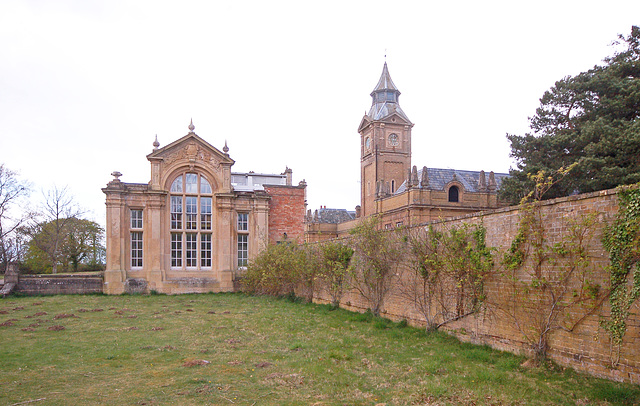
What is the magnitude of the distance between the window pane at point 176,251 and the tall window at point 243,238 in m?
3.55

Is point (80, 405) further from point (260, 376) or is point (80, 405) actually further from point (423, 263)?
point (423, 263)

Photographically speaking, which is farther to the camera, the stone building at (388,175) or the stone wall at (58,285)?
the stone building at (388,175)

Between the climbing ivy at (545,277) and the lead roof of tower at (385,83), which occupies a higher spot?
the lead roof of tower at (385,83)

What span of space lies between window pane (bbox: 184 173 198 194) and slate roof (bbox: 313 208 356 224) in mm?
21375

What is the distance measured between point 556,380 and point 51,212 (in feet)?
151

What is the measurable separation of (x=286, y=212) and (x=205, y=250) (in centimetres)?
601

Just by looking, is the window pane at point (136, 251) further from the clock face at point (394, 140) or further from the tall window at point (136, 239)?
the clock face at point (394, 140)

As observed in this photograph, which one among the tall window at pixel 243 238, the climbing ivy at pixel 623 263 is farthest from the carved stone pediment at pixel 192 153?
the climbing ivy at pixel 623 263

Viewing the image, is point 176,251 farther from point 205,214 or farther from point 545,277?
point 545,277

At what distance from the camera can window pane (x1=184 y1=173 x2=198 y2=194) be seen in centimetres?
2723

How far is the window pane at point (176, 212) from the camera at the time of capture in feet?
88.3

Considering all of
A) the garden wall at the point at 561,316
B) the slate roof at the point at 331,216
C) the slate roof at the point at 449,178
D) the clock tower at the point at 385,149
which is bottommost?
the garden wall at the point at 561,316

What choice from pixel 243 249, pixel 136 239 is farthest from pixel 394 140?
pixel 136 239

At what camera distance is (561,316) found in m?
8.40
